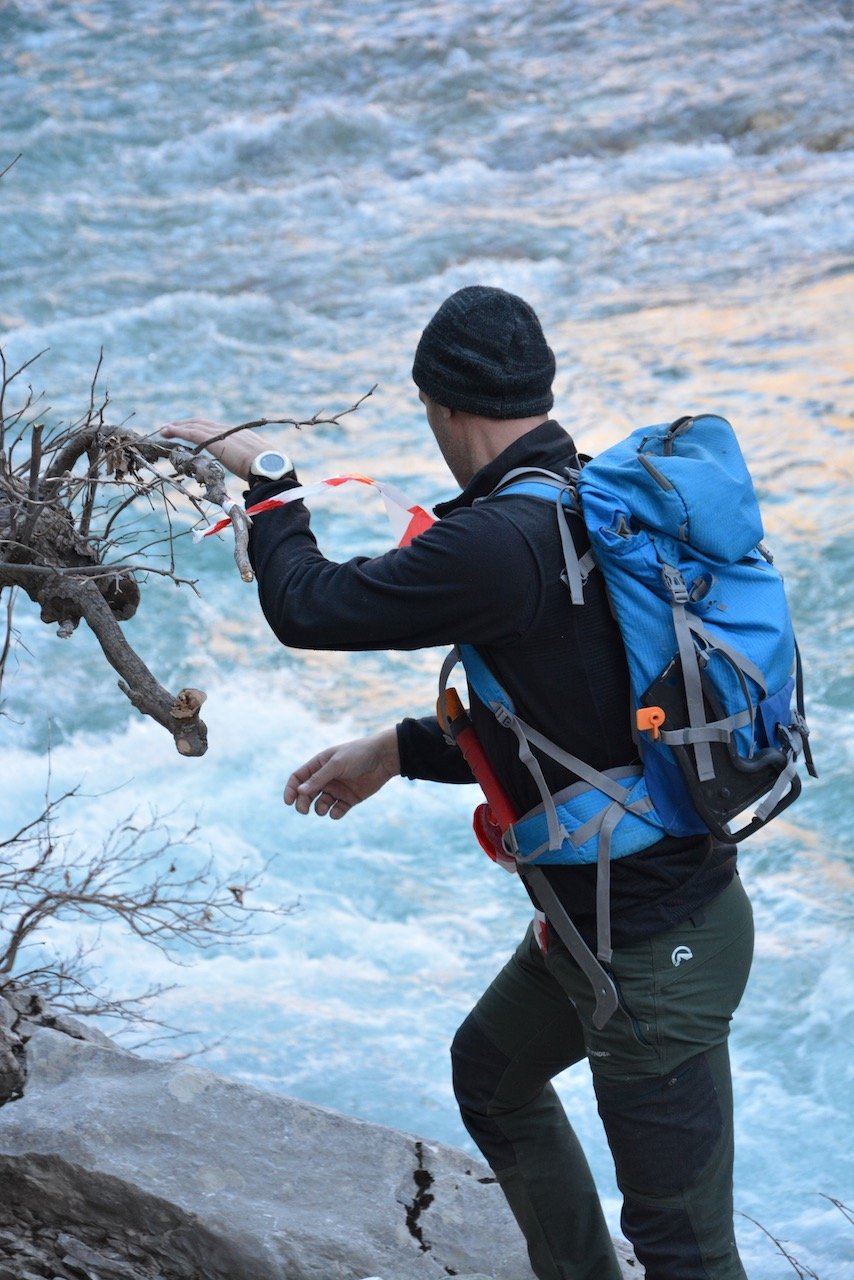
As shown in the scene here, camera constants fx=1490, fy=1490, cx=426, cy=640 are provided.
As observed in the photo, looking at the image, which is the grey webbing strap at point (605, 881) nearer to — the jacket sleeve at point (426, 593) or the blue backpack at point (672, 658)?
the blue backpack at point (672, 658)

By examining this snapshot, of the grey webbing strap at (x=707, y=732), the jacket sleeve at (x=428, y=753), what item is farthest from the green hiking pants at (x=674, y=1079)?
the jacket sleeve at (x=428, y=753)

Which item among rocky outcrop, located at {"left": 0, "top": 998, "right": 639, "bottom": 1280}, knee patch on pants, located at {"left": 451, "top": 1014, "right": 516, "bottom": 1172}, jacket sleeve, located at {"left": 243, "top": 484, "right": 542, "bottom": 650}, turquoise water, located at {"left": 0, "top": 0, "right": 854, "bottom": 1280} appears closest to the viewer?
jacket sleeve, located at {"left": 243, "top": 484, "right": 542, "bottom": 650}

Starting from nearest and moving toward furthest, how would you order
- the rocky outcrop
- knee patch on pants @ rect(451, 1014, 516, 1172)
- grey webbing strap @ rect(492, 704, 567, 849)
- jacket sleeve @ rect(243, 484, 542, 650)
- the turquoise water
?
jacket sleeve @ rect(243, 484, 542, 650), grey webbing strap @ rect(492, 704, 567, 849), knee patch on pants @ rect(451, 1014, 516, 1172), the rocky outcrop, the turquoise water

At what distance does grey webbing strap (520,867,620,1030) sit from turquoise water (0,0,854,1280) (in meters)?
1.13

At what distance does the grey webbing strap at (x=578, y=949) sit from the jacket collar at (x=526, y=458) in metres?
0.62

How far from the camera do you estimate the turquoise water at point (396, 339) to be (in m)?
5.70

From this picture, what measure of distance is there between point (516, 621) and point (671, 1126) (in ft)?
2.81

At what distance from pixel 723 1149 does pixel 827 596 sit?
6269 millimetres

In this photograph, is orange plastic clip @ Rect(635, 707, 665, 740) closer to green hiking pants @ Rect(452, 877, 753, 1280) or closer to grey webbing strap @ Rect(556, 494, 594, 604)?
grey webbing strap @ Rect(556, 494, 594, 604)

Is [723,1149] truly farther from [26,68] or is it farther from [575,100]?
[26,68]

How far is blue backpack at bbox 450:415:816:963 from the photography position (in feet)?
7.35

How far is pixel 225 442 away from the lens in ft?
8.21

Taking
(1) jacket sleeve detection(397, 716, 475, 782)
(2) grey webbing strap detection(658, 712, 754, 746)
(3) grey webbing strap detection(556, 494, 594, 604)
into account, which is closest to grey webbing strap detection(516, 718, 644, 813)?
(2) grey webbing strap detection(658, 712, 754, 746)

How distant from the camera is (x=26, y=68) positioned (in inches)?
683
